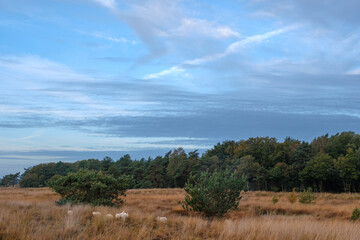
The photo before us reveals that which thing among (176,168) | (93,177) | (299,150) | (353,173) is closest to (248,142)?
(299,150)

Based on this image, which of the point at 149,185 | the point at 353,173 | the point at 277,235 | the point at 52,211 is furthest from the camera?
the point at 149,185

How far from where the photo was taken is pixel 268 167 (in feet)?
221

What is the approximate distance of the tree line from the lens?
184 feet

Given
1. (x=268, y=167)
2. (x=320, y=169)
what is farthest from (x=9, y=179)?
(x=320, y=169)

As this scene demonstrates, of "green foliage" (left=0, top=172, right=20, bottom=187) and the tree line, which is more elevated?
the tree line

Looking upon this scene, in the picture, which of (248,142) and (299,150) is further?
(248,142)

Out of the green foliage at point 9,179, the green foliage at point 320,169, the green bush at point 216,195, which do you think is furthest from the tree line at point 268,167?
the green bush at point 216,195

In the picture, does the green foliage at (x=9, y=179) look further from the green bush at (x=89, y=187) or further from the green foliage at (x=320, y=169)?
the green bush at (x=89, y=187)

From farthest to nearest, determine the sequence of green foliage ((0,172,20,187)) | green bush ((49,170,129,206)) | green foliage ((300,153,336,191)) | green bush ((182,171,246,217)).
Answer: green foliage ((0,172,20,187))
green foliage ((300,153,336,191))
green bush ((49,170,129,206))
green bush ((182,171,246,217))

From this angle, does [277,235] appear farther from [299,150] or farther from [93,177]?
[299,150]

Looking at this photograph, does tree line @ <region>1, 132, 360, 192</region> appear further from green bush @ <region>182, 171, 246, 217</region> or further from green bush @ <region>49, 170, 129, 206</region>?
green bush @ <region>182, 171, 246, 217</region>

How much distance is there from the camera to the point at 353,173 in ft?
171

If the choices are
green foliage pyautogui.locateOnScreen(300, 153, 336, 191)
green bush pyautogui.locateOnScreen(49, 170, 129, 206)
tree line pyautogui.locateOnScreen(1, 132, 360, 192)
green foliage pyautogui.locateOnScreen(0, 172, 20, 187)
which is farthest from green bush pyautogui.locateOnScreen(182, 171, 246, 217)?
green foliage pyautogui.locateOnScreen(0, 172, 20, 187)

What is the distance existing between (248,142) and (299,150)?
14569mm
